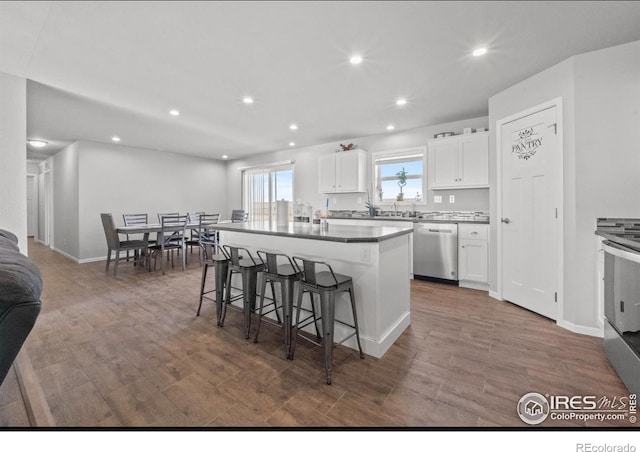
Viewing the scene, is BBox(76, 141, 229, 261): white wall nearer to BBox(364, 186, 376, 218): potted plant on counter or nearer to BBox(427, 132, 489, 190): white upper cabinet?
BBox(364, 186, 376, 218): potted plant on counter

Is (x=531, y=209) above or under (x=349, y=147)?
under

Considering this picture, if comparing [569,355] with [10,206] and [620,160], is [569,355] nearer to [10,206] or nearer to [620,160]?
[620,160]

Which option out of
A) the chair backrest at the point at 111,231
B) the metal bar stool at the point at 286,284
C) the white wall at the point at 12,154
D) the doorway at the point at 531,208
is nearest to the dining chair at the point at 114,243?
the chair backrest at the point at 111,231

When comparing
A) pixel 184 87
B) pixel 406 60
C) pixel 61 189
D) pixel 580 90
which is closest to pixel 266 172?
pixel 184 87

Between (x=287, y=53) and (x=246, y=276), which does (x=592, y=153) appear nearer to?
(x=287, y=53)

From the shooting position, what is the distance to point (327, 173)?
555 centimetres

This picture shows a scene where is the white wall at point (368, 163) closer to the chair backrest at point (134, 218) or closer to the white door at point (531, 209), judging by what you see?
the white door at point (531, 209)

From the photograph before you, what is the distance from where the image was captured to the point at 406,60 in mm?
2586

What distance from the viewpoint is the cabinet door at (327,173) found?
18.0 feet

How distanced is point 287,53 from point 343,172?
302cm

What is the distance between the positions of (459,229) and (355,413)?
3136mm

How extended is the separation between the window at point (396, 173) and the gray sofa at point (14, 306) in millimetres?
4794

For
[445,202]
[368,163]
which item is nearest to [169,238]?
[368,163]

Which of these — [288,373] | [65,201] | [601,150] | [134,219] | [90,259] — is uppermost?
[601,150]
